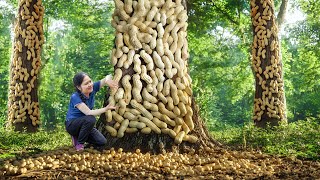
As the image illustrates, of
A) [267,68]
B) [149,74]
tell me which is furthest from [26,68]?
[149,74]

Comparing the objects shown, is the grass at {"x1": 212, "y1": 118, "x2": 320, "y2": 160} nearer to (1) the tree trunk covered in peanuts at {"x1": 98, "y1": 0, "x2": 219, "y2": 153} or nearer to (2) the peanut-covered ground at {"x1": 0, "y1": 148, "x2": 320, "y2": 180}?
(2) the peanut-covered ground at {"x1": 0, "y1": 148, "x2": 320, "y2": 180}

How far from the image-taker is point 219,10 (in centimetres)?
1686

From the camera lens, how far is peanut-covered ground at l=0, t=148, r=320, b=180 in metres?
4.01

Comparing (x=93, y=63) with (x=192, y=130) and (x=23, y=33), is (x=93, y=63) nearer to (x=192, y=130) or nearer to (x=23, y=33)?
(x=23, y=33)

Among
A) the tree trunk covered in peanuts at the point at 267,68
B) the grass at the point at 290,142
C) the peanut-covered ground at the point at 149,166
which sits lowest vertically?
the peanut-covered ground at the point at 149,166

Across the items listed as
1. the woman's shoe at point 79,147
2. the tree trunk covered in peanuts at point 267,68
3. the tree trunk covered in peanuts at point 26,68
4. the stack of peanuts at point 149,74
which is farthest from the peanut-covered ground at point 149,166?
the tree trunk covered in peanuts at point 26,68

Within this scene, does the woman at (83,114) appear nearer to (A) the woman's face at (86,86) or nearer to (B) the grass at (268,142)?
(A) the woman's face at (86,86)

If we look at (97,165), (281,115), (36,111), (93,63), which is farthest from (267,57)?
(93,63)

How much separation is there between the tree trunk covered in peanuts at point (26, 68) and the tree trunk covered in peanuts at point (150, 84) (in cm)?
517

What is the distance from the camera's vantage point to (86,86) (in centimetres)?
542

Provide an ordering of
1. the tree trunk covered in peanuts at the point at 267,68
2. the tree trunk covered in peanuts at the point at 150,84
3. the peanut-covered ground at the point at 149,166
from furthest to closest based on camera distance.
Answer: the tree trunk covered in peanuts at the point at 267,68, the tree trunk covered in peanuts at the point at 150,84, the peanut-covered ground at the point at 149,166

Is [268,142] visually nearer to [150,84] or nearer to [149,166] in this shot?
[150,84]

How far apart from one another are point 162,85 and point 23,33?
5896 mm

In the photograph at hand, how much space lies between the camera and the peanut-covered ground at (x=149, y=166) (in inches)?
158
